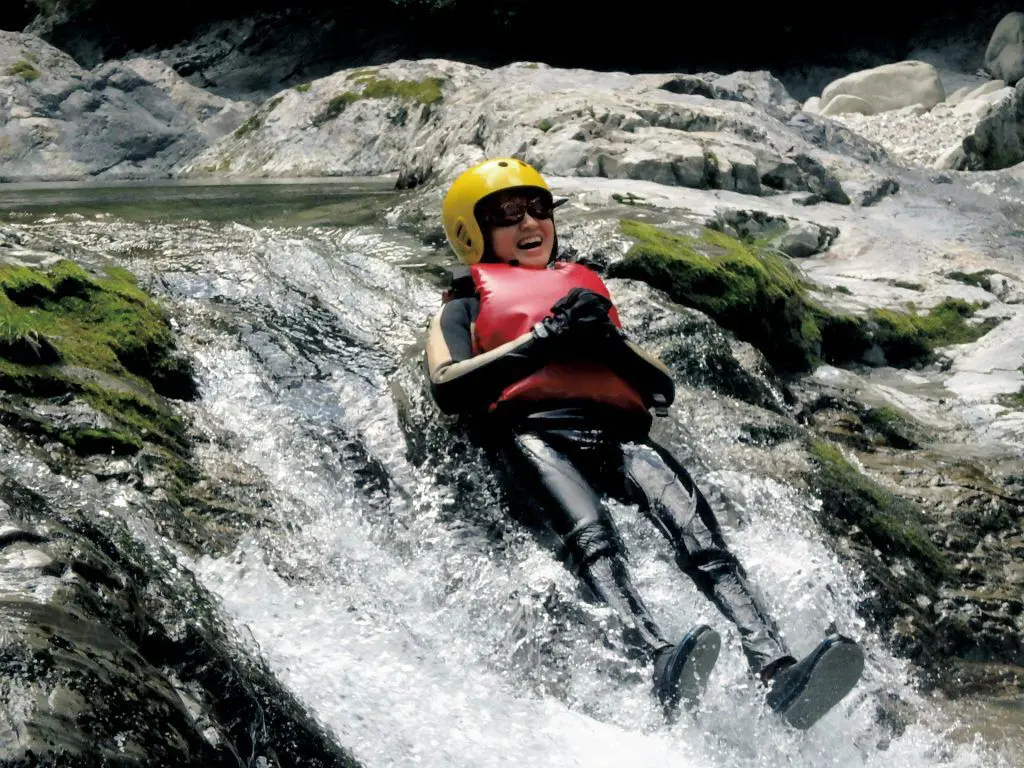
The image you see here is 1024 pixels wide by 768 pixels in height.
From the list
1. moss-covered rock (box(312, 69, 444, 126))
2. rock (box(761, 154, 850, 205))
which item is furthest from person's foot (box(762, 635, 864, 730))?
moss-covered rock (box(312, 69, 444, 126))

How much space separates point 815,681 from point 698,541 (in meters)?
0.71

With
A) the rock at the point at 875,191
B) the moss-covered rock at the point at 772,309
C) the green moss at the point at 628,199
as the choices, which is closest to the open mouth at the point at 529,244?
the moss-covered rock at the point at 772,309

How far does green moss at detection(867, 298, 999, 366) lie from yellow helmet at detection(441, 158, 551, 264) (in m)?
3.53

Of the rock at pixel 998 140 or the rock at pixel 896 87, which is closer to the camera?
the rock at pixel 998 140

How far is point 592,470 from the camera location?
13.8 ft

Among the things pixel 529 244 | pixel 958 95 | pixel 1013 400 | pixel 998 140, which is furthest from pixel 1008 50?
pixel 529 244

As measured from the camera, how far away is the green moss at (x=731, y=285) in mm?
6348

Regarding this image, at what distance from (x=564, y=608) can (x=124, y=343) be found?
2.48 metres

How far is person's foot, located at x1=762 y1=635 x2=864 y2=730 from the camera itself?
3223mm

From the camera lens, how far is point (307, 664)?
3283 mm

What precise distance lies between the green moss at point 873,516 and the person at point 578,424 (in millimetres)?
908

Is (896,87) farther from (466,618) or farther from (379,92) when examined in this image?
(466,618)

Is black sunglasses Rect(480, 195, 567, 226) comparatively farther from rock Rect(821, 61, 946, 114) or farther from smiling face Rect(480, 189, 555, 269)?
rock Rect(821, 61, 946, 114)

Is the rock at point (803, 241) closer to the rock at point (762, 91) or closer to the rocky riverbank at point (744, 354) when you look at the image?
the rocky riverbank at point (744, 354)
